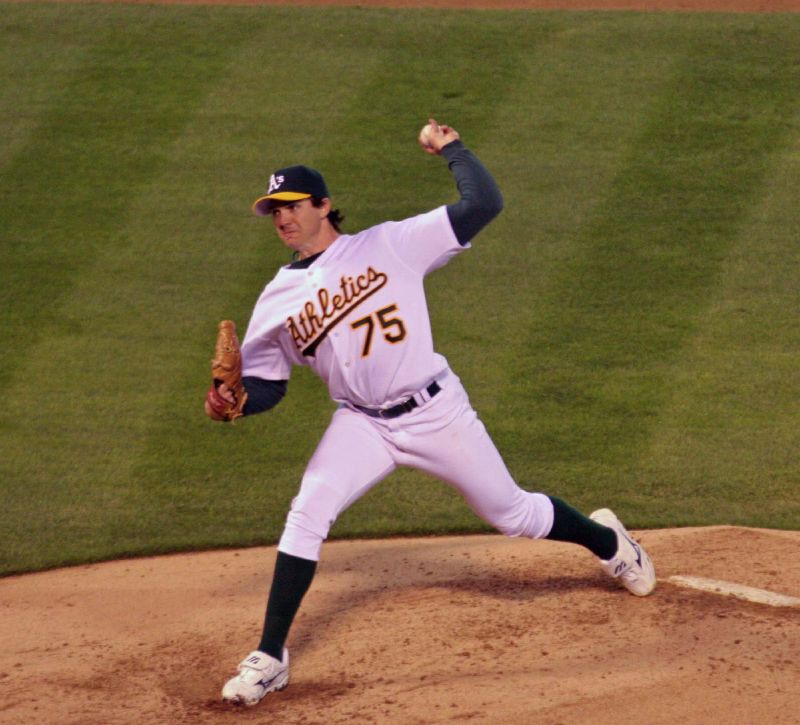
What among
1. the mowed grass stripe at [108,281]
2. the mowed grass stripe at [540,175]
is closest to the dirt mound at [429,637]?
the mowed grass stripe at [108,281]

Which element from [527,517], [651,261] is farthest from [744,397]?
[527,517]

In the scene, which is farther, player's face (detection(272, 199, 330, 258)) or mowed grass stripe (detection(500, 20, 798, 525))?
mowed grass stripe (detection(500, 20, 798, 525))

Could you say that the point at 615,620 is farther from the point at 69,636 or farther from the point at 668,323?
the point at 668,323

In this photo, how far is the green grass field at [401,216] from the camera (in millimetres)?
6828

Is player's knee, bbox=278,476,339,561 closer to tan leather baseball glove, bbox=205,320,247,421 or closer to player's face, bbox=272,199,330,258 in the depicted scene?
tan leather baseball glove, bbox=205,320,247,421

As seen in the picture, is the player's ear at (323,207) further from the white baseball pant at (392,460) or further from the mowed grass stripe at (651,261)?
the mowed grass stripe at (651,261)

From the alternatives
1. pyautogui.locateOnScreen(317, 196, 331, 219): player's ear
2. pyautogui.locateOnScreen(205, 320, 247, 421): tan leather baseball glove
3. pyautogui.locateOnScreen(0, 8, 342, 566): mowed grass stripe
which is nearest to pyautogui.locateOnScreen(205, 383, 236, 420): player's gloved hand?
pyautogui.locateOnScreen(205, 320, 247, 421): tan leather baseball glove

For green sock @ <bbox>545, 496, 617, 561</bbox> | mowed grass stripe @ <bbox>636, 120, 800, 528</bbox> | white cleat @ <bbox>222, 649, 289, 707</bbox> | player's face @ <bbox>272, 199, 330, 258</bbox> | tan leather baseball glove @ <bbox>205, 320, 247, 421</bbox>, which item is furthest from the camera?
mowed grass stripe @ <bbox>636, 120, 800, 528</bbox>

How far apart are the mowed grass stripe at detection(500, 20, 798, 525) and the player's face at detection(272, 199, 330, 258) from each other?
2.34m

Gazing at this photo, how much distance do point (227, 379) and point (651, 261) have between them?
4.51 metres

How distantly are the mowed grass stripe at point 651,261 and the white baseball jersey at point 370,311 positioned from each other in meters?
2.10

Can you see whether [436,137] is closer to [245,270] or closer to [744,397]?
[744,397]

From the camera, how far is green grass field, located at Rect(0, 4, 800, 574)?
6828 millimetres

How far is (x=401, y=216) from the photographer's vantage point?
9016mm
